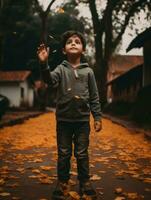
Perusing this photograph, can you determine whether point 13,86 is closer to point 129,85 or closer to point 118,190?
point 129,85

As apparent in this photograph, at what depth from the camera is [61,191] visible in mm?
4598

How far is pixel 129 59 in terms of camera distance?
81500mm

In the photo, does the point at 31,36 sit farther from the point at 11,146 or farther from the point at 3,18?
the point at 11,146

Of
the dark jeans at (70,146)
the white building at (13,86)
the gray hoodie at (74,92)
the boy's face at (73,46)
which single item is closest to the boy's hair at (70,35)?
the boy's face at (73,46)

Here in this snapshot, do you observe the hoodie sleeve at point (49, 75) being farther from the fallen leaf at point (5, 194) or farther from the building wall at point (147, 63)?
the building wall at point (147, 63)

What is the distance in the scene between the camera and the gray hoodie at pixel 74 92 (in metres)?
4.67

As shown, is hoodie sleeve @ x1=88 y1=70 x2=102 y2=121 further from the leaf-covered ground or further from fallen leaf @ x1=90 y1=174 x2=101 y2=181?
fallen leaf @ x1=90 y1=174 x2=101 y2=181

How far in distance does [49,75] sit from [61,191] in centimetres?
134

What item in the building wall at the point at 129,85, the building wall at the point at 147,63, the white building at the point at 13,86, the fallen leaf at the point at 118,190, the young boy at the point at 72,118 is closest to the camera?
the young boy at the point at 72,118

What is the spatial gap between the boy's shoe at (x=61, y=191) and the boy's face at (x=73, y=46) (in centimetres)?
Result: 156

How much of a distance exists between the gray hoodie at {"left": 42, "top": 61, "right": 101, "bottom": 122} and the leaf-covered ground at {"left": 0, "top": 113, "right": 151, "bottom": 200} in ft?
3.03

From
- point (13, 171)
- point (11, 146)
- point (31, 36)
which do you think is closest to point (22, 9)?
point (31, 36)

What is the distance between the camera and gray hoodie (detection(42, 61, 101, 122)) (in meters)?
4.67

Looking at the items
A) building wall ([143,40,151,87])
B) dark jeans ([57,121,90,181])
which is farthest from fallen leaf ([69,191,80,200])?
building wall ([143,40,151,87])
